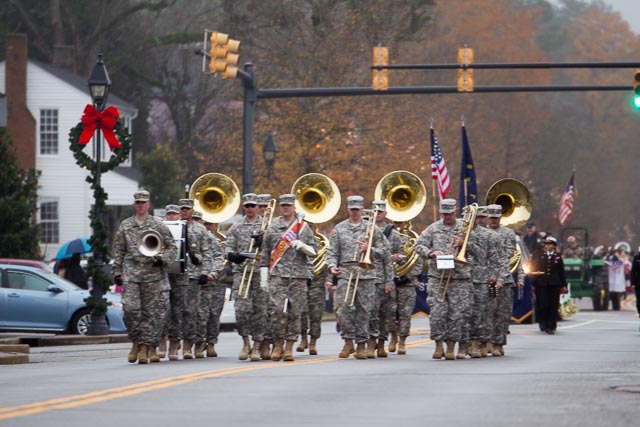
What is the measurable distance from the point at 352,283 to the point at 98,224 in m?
8.53

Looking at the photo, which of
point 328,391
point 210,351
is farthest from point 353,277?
point 328,391

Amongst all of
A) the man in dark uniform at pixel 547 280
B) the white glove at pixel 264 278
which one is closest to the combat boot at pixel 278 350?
the white glove at pixel 264 278

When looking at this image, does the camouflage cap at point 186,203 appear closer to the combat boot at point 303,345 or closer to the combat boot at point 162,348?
the combat boot at point 162,348

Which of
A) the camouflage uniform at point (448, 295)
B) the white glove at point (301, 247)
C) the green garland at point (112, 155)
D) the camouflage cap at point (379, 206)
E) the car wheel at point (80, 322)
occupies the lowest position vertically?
the car wheel at point (80, 322)

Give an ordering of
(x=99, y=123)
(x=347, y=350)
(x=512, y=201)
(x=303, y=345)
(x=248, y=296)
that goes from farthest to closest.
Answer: (x=99, y=123) → (x=512, y=201) → (x=303, y=345) → (x=347, y=350) → (x=248, y=296)

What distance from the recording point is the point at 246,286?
20453mm

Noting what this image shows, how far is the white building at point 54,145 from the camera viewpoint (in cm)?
5378

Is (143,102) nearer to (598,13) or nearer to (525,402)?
(525,402)

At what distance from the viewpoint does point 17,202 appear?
3722 cm

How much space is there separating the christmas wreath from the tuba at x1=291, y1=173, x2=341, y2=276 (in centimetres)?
517

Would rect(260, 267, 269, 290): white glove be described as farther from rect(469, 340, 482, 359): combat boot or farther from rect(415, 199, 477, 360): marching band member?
rect(469, 340, 482, 359): combat boot

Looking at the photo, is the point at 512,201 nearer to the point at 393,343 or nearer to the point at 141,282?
the point at 393,343

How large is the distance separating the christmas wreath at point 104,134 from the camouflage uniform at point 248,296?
24.2 ft

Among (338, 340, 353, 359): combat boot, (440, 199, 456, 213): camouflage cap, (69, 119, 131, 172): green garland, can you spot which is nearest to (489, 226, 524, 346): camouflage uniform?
(440, 199, 456, 213): camouflage cap
